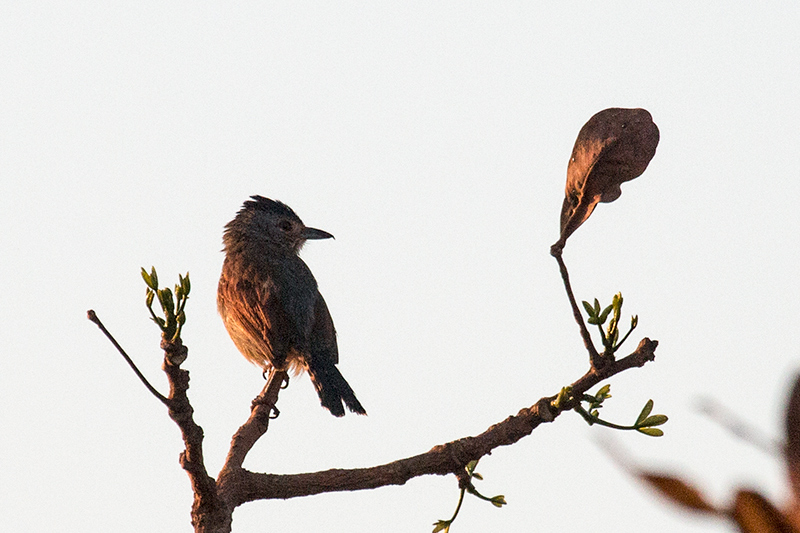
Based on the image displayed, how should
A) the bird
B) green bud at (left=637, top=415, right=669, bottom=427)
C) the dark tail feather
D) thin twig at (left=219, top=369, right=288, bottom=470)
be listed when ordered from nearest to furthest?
green bud at (left=637, top=415, right=669, bottom=427), thin twig at (left=219, top=369, right=288, bottom=470), the dark tail feather, the bird

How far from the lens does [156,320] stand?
315cm

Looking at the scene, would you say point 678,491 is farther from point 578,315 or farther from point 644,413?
point 644,413

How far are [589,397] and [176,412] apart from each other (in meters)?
1.54

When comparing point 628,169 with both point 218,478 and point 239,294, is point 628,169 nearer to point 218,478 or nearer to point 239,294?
point 218,478

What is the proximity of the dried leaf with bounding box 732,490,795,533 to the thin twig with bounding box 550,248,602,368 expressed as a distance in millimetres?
2242

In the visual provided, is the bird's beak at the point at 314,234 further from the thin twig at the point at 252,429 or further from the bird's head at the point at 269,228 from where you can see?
the thin twig at the point at 252,429

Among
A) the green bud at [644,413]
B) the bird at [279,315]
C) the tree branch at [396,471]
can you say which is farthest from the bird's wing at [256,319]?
the green bud at [644,413]

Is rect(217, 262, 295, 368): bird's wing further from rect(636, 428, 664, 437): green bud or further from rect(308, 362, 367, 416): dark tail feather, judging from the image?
rect(636, 428, 664, 437): green bud

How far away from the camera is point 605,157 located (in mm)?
2963

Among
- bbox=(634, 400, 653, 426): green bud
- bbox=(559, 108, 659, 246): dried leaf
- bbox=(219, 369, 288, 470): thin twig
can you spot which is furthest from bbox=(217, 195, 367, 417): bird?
bbox=(559, 108, 659, 246): dried leaf

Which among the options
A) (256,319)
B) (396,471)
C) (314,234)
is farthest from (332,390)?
(396,471)

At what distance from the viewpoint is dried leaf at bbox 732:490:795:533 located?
0.76 metres

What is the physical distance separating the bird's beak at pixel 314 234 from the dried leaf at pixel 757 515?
777 cm

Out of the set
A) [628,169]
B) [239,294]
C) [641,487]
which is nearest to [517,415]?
[628,169]
